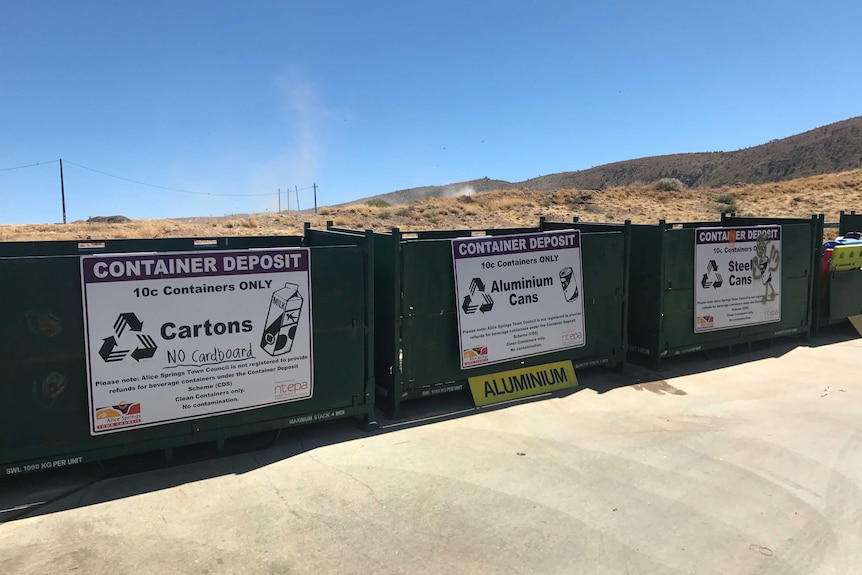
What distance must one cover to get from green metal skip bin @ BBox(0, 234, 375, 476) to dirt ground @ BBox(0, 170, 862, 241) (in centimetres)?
2646

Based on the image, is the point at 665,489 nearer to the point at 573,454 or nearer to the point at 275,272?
the point at 573,454

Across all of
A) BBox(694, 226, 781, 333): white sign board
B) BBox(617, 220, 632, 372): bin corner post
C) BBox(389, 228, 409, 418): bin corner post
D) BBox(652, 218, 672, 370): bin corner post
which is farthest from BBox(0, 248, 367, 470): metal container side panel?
BBox(694, 226, 781, 333): white sign board

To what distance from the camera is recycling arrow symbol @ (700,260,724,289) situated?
27.4ft

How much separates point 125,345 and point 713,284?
744cm

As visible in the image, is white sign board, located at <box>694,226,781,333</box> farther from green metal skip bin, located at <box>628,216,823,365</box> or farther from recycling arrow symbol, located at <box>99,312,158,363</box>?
recycling arrow symbol, located at <box>99,312,158,363</box>

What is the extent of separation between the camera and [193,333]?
4891 mm

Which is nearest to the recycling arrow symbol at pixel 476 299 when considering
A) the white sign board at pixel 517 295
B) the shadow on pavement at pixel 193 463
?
the white sign board at pixel 517 295

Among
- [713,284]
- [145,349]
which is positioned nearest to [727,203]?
[713,284]

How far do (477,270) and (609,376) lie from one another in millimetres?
2620

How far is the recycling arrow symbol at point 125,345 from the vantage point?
4582mm

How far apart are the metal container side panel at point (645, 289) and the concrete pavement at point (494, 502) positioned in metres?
1.79

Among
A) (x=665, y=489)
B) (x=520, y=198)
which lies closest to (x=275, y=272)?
(x=665, y=489)

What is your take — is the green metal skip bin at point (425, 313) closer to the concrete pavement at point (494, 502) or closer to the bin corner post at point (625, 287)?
the concrete pavement at point (494, 502)

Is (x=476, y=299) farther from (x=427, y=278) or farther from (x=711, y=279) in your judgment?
(x=711, y=279)
